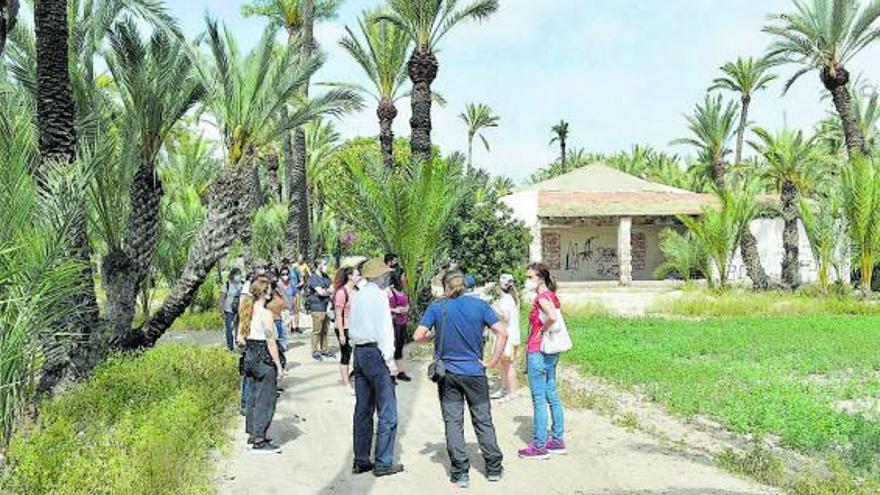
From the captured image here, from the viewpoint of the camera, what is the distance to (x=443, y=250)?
17562 mm

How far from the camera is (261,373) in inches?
285

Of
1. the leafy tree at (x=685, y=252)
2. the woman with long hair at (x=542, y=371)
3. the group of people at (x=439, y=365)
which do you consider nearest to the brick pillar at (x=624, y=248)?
the leafy tree at (x=685, y=252)

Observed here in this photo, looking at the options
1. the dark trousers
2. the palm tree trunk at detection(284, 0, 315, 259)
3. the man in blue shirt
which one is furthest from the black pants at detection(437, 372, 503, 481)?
the palm tree trunk at detection(284, 0, 315, 259)

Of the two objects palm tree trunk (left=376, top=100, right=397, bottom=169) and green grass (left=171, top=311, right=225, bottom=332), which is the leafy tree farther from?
green grass (left=171, top=311, right=225, bottom=332)

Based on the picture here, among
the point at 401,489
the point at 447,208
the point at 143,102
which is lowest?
the point at 401,489

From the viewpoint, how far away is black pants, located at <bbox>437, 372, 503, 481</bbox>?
6.14 metres

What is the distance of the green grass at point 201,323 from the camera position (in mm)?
18594

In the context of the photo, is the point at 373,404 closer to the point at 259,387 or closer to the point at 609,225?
the point at 259,387

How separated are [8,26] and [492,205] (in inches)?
514

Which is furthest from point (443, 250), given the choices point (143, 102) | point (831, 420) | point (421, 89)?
point (831, 420)

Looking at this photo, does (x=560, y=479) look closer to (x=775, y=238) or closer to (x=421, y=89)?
(x=421, y=89)

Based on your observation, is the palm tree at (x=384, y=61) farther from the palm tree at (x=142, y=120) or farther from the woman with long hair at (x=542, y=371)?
the woman with long hair at (x=542, y=371)

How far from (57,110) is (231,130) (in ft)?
10.7

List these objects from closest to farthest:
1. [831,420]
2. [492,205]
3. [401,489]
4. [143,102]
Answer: [401,489]
[831,420]
[143,102]
[492,205]
